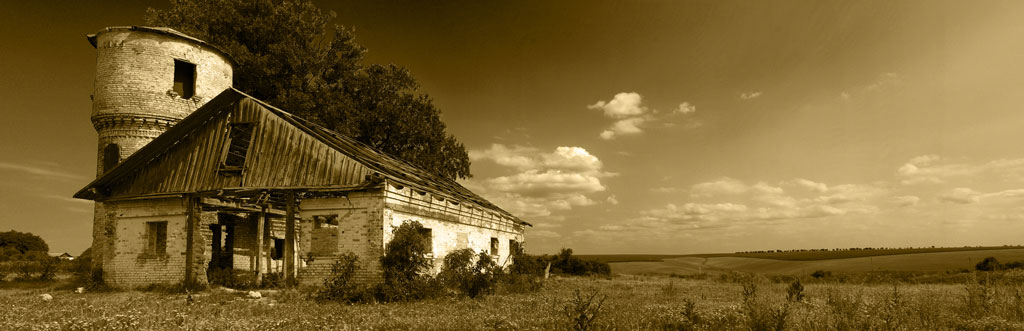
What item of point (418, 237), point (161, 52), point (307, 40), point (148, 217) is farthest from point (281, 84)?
point (418, 237)

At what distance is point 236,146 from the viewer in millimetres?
19938

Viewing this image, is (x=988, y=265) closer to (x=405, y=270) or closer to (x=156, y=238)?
(x=405, y=270)

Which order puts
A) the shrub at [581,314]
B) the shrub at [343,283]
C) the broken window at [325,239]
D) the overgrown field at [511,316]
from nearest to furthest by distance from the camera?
1. the shrub at [581,314]
2. the overgrown field at [511,316]
3. the shrub at [343,283]
4. the broken window at [325,239]

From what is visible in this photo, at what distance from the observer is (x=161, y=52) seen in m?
25.1

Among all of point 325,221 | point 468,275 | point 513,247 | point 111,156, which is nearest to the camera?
point 468,275

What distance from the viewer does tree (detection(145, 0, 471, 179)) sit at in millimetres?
32625

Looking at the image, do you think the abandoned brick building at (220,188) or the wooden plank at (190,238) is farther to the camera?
the wooden plank at (190,238)

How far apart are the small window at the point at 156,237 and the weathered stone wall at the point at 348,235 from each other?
606cm

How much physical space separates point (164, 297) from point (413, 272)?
23.9 feet

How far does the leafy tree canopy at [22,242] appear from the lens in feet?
208

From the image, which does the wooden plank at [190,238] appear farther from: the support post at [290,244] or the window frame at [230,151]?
the support post at [290,244]

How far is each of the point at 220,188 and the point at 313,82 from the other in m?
17.3

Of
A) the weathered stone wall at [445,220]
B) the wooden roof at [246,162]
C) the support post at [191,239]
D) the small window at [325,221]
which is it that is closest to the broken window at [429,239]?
the weathered stone wall at [445,220]

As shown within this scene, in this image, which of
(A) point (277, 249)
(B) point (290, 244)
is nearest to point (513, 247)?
(A) point (277, 249)
